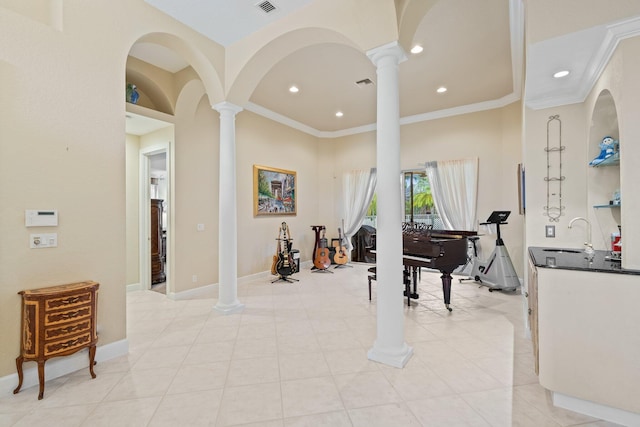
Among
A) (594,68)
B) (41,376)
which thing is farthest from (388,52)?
(41,376)

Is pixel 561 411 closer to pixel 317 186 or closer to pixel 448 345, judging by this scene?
pixel 448 345

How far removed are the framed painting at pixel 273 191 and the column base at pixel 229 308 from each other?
2.12 metres

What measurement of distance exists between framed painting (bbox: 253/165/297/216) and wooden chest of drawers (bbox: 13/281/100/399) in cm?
340

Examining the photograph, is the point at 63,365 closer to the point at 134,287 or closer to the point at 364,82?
the point at 134,287

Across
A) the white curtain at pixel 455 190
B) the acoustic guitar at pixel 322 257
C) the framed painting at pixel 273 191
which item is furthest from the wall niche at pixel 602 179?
the framed painting at pixel 273 191

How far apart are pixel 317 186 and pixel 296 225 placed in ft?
4.30

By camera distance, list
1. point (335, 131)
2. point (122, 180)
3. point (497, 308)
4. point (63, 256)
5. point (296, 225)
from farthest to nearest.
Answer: point (335, 131) → point (296, 225) → point (497, 308) → point (122, 180) → point (63, 256)

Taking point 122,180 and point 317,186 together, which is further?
point 317,186

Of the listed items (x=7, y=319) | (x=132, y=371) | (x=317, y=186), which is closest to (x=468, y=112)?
(x=317, y=186)

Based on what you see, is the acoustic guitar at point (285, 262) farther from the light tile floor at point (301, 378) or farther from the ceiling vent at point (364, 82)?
the ceiling vent at point (364, 82)

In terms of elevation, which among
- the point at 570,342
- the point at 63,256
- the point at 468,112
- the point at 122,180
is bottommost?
the point at 570,342

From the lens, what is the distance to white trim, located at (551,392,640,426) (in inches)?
66.0

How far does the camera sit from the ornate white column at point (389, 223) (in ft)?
7.77

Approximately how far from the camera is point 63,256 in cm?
230
